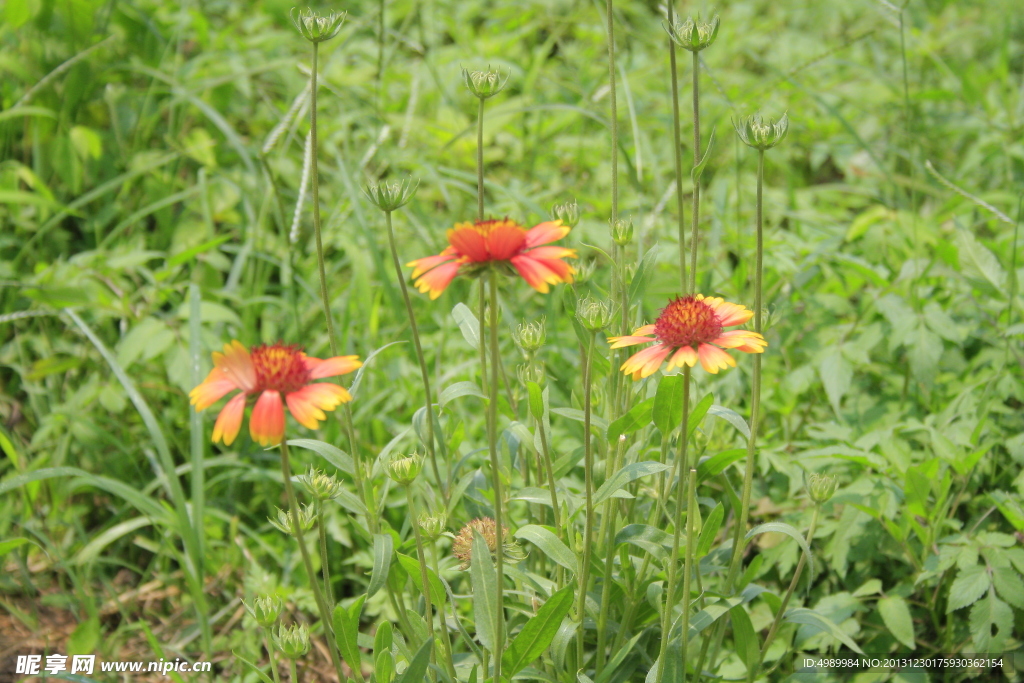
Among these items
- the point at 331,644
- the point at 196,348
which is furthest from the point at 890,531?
the point at 196,348

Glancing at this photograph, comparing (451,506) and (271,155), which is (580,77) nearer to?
(271,155)

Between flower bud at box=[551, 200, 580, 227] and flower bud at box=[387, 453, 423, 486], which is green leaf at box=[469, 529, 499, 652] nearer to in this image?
flower bud at box=[387, 453, 423, 486]

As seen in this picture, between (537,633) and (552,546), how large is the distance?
11 centimetres

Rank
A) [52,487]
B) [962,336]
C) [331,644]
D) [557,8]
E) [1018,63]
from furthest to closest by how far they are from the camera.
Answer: [1018,63]
[557,8]
[52,487]
[962,336]
[331,644]

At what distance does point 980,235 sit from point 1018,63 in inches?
61.1

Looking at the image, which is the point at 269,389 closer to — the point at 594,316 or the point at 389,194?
the point at 389,194

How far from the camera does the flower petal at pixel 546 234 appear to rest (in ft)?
3.00

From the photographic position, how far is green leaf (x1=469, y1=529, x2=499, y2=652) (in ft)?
3.37

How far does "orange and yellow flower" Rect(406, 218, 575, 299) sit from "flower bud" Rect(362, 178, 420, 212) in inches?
3.8

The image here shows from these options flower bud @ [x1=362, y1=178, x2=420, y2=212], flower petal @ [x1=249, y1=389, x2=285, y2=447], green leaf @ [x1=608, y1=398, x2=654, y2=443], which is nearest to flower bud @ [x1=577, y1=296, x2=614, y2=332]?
green leaf @ [x1=608, y1=398, x2=654, y2=443]

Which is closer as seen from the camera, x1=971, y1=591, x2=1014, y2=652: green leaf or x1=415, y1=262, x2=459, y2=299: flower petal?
x1=415, y1=262, x2=459, y2=299: flower petal

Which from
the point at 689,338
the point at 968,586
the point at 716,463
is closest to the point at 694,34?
the point at 689,338

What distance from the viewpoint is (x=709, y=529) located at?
46.7 inches

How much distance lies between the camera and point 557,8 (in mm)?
3246
